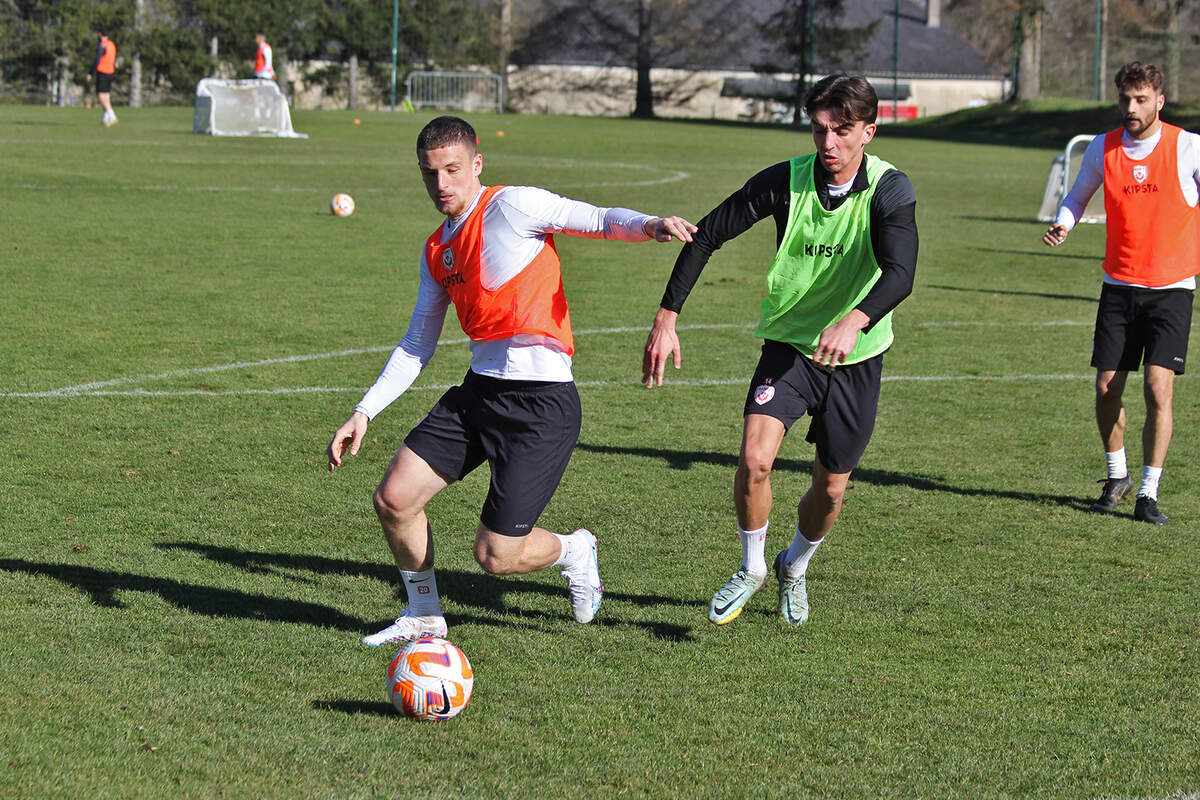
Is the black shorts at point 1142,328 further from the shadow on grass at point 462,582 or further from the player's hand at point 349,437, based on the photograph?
the player's hand at point 349,437

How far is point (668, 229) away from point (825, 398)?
3.91 feet

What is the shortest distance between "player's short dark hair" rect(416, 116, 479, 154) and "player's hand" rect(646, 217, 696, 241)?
0.75 metres

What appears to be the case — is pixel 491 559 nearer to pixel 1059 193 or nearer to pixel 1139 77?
pixel 1139 77

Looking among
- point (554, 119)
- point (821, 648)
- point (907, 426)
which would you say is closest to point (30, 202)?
point (907, 426)

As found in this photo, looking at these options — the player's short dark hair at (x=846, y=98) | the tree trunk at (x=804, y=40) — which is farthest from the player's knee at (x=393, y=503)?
the tree trunk at (x=804, y=40)

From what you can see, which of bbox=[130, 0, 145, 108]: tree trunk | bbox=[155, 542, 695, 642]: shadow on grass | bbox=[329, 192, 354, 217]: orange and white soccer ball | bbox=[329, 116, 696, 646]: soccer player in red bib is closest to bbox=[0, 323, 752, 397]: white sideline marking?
bbox=[155, 542, 695, 642]: shadow on grass

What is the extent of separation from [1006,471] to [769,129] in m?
45.2

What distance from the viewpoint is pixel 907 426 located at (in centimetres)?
944

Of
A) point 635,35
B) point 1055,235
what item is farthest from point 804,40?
point 1055,235

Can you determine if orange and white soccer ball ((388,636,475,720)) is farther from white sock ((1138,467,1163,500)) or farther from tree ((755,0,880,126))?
tree ((755,0,880,126))

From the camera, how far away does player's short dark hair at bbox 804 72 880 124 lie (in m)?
5.28

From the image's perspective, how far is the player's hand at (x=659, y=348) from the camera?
517cm

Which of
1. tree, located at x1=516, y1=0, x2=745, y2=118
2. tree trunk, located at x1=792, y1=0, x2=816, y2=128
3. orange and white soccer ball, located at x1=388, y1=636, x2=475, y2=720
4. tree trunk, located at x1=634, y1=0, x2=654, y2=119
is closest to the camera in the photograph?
orange and white soccer ball, located at x1=388, y1=636, x2=475, y2=720

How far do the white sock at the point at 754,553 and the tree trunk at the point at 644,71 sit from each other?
60.0 m
